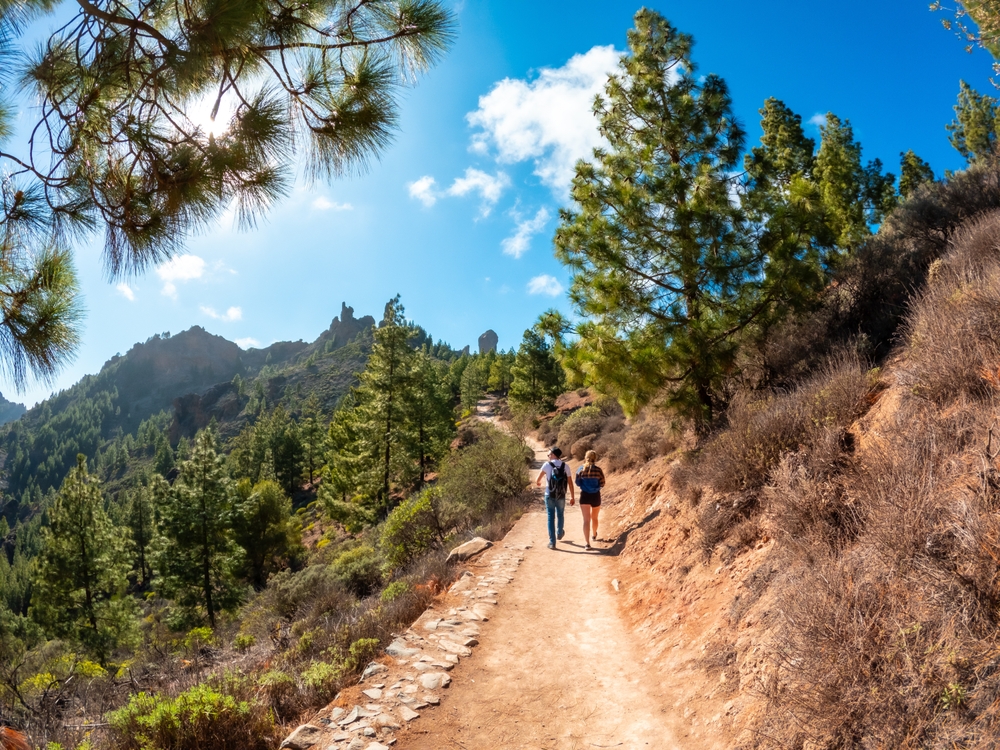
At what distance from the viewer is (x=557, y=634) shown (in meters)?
5.45

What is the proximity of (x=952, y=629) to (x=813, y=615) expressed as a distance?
648 millimetres

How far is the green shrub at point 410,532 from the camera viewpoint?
10.9 meters

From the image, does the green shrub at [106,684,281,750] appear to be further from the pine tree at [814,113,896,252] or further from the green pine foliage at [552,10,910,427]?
the pine tree at [814,113,896,252]

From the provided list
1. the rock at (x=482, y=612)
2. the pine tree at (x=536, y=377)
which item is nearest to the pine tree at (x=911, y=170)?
the pine tree at (x=536, y=377)

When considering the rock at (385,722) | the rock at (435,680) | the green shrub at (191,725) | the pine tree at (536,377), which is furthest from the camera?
the pine tree at (536,377)

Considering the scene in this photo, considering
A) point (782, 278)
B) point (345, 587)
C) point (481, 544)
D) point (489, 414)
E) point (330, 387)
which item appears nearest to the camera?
point (782, 278)

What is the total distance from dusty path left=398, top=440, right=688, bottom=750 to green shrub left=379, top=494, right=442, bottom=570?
14.8 ft

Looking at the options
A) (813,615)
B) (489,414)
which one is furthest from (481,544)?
(489,414)

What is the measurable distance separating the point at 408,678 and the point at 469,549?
4.38m

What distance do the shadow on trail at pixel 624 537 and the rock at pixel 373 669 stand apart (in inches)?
181

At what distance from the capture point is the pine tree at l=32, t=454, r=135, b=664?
2067 cm

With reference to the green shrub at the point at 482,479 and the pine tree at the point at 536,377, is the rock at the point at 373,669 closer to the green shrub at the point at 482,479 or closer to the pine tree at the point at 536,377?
the green shrub at the point at 482,479

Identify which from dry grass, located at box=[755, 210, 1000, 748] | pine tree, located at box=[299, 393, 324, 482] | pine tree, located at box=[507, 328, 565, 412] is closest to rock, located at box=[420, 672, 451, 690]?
dry grass, located at box=[755, 210, 1000, 748]

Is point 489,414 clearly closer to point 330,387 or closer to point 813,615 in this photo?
point 813,615
